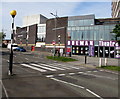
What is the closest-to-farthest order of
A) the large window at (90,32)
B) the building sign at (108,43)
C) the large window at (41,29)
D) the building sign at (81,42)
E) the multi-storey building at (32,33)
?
1. the building sign at (108,43)
2. the large window at (90,32)
3. the building sign at (81,42)
4. the large window at (41,29)
5. the multi-storey building at (32,33)

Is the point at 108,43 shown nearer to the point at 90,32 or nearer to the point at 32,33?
the point at 90,32

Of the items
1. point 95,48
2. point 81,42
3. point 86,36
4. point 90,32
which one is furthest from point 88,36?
point 95,48

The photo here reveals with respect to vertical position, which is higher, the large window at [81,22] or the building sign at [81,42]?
the large window at [81,22]

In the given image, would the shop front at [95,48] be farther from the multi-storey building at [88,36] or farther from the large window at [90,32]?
the large window at [90,32]

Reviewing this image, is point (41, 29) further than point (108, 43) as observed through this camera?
Yes

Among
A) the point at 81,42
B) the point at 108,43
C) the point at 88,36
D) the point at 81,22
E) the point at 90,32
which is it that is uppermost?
the point at 81,22

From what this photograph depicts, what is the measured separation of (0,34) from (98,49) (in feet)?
179

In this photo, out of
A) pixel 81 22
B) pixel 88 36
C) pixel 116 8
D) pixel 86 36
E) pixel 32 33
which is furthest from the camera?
pixel 116 8

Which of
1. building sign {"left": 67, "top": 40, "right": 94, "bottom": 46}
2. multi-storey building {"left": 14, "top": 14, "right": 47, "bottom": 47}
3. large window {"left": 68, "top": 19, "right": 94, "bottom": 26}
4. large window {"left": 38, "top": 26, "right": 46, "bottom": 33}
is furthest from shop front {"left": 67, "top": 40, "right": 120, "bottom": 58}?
large window {"left": 38, "top": 26, "right": 46, "bottom": 33}

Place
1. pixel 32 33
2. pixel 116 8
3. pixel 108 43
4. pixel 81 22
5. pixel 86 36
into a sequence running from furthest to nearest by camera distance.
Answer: pixel 116 8, pixel 32 33, pixel 81 22, pixel 86 36, pixel 108 43

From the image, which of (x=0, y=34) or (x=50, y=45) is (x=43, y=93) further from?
(x=0, y=34)

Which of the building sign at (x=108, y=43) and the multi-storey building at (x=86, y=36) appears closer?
the building sign at (x=108, y=43)

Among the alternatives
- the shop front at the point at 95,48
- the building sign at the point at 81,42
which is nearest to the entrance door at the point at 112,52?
the shop front at the point at 95,48

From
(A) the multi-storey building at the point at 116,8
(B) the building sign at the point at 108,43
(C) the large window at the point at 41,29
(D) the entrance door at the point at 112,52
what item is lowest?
(D) the entrance door at the point at 112,52
